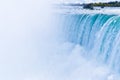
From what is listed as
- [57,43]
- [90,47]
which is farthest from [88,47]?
[57,43]

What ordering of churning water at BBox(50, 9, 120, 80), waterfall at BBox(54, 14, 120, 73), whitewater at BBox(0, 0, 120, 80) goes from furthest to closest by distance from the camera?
whitewater at BBox(0, 0, 120, 80) → waterfall at BBox(54, 14, 120, 73) → churning water at BBox(50, 9, 120, 80)

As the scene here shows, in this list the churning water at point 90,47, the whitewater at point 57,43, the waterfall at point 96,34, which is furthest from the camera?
the whitewater at point 57,43

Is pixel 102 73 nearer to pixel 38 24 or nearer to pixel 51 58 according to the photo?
pixel 51 58

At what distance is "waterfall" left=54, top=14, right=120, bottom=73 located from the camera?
20062mm

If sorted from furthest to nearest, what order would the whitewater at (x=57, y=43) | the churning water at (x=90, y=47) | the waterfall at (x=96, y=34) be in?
1. the whitewater at (x=57, y=43)
2. the waterfall at (x=96, y=34)
3. the churning water at (x=90, y=47)

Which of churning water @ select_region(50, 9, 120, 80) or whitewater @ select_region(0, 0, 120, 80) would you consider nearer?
churning water @ select_region(50, 9, 120, 80)

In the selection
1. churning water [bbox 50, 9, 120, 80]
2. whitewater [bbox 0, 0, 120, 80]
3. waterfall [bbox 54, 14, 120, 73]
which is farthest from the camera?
whitewater [bbox 0, 0, 120, 80]

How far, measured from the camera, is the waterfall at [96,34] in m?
20.1

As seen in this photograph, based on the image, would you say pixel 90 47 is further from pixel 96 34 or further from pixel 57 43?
pixel 57 43

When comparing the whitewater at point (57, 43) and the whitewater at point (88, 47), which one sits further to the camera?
the whitewater at point (57, 43)

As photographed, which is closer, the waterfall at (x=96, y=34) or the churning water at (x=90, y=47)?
the churning water at (x=90, y=47)

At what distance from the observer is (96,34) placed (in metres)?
22.1

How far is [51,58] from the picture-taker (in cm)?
2348

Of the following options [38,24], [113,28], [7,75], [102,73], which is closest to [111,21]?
[113,28]
